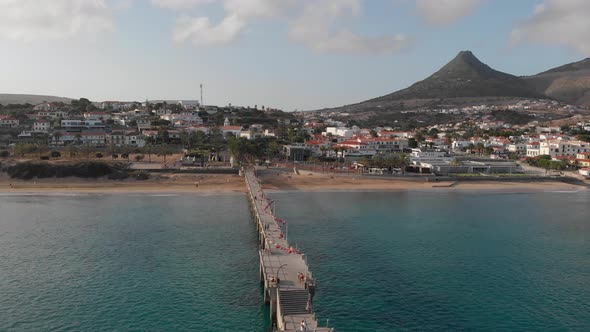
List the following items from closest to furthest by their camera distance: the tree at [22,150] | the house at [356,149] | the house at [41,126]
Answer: the tree at [22,150] → the house at [356,149] → the house at [41,126]

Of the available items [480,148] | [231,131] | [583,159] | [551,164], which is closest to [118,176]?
[231,131]

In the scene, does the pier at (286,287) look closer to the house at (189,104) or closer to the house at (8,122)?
the house at (8,122)

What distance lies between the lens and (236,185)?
57062mm

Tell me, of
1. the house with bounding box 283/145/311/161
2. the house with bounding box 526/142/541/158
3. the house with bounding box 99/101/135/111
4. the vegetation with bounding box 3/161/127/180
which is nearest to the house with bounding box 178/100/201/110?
the house with bounding box 99/101/135/111

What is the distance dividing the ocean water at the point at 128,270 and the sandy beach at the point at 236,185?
1039 cm

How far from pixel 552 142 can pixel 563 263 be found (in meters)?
69.1

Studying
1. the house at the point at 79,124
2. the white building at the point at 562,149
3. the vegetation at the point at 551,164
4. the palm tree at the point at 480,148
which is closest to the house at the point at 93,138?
the house at the point at 79,124

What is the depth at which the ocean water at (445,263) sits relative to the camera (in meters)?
21.5

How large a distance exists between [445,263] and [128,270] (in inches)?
726

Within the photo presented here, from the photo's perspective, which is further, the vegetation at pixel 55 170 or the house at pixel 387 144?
the house at pixel 387 144

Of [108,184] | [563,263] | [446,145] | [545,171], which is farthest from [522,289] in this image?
[446,145]

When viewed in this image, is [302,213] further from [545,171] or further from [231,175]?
[545,171]

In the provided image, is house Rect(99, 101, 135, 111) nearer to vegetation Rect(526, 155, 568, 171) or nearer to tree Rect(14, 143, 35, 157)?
tree Rect(14, 143, 35, 157)

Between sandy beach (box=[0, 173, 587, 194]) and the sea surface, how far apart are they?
24.5 ft
